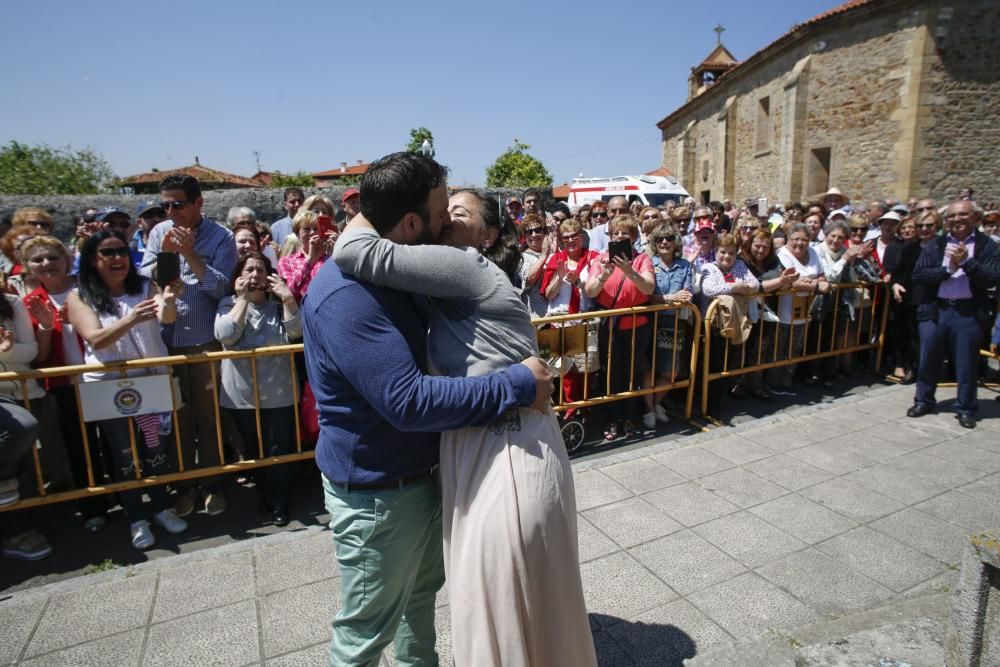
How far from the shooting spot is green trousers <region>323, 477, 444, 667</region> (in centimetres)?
182

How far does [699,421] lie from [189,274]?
451 centimetres

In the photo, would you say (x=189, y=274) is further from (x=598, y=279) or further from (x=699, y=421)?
(x=699, y=421)

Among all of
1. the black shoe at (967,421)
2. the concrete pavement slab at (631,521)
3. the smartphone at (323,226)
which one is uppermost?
the smartphone at (323,226)

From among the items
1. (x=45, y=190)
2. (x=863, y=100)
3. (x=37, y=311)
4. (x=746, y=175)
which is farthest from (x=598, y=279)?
(x=45, y=190)

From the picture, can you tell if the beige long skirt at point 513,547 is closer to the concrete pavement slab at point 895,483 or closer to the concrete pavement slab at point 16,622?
the concrete pavement slab at point 16,622

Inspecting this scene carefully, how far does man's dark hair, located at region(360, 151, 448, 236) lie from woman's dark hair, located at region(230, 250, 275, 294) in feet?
8.28

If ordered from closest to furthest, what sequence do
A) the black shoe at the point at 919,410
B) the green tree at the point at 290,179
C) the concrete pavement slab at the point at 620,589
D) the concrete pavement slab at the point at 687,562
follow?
the concrete pavement slab at the point at 620,589, the concrete pavement slab at the point at 687,562, the black shoe at the point at 919,410, the green tree at the point at 290,179

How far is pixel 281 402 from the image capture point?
397 cm

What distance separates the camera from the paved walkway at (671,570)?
270 cm

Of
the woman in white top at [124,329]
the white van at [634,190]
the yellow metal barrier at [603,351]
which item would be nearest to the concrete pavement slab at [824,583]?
the yellow metal barrier at [603,351]

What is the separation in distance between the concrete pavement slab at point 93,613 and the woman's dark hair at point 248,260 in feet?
6.15

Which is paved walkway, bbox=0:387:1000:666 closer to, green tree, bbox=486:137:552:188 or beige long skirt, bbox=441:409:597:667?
beige long skirt, bbox=441:409:597:667

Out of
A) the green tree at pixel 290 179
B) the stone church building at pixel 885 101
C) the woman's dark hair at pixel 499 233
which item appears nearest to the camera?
the woman's dark hair at pixel 499 233

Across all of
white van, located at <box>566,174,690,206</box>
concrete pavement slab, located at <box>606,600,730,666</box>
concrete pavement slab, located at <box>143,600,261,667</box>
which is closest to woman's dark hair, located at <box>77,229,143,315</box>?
concrete pavement slab, located at <box>143,600,261,667</box>
